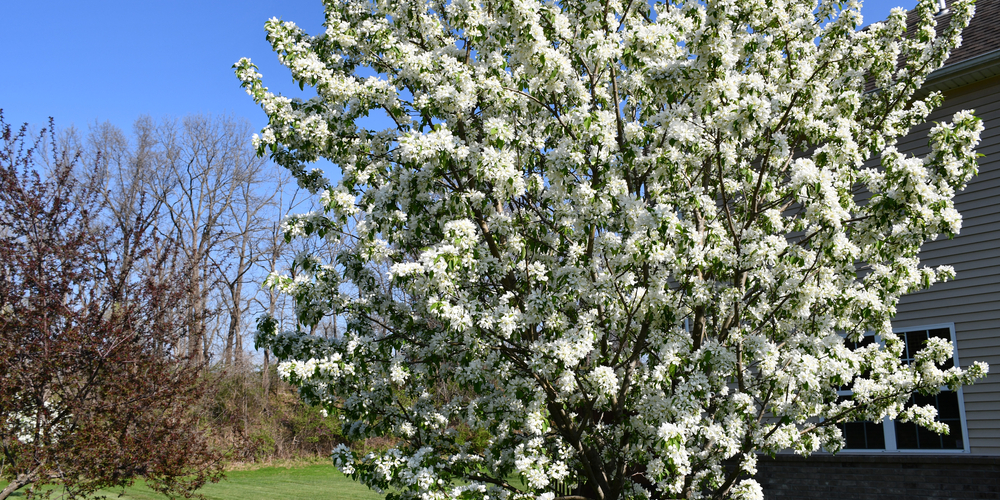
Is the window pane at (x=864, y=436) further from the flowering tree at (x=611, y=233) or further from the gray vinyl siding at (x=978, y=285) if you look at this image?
the flowering tree at (x=611, y=233)

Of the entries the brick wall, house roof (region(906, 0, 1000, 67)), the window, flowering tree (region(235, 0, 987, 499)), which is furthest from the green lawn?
house roof (region(906, 0, 1000, 67))

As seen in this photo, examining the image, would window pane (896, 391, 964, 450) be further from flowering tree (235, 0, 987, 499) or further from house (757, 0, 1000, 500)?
flowering tree (235, 0, 987, 499)

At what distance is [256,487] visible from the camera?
15.3 m

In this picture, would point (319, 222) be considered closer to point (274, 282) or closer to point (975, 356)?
point (274, 282)

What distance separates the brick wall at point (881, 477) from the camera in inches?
316

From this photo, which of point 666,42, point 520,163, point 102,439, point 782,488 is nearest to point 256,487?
point 102,439

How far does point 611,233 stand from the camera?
5.07m

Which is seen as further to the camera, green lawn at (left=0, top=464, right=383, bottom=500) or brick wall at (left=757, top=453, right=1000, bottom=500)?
green lawn at (left=0, top=464, right=383, bottom=500)

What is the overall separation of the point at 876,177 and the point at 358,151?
4335 millimetres

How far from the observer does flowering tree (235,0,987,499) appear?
16.4ft

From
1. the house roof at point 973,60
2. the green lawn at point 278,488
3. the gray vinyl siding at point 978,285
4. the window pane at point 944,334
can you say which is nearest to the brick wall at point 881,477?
the gray vinyl siding at point 978,285

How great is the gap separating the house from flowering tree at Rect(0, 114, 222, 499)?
900 centimetres

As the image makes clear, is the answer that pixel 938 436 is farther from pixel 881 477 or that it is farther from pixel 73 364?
pixel 73 364

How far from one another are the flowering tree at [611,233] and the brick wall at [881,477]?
276cm
